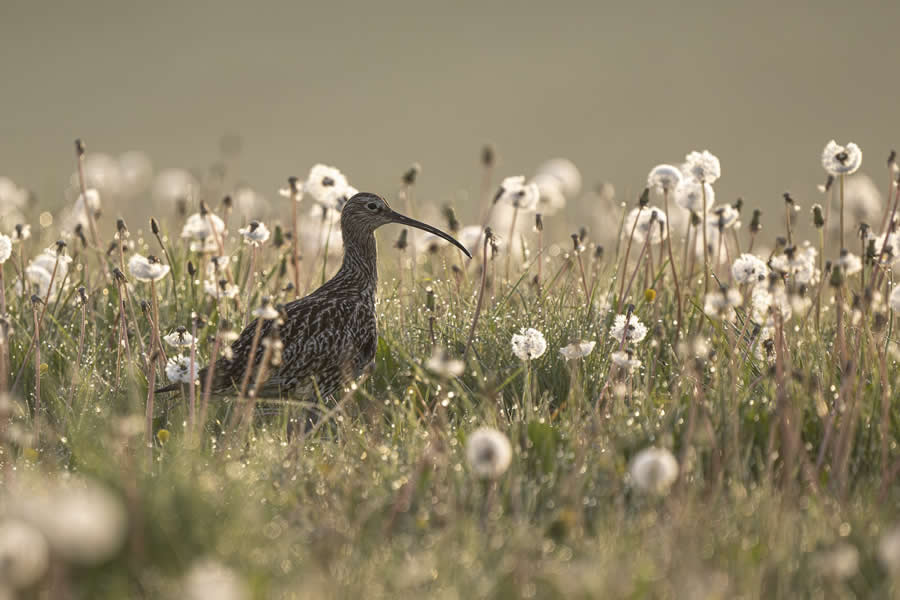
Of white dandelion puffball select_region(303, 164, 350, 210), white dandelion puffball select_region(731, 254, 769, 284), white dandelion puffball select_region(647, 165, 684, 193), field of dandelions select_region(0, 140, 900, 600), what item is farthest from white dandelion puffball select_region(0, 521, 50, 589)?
white dandelion puffball select_region(303, 164, 350, 210)

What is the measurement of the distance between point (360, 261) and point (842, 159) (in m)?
3.12

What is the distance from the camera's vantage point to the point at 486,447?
353 centimetres

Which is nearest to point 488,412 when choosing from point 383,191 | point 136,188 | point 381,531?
point 381,531

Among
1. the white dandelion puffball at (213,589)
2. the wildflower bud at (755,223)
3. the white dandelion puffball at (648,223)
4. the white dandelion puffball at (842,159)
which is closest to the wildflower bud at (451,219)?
the white dandelion puffball at (648,223)

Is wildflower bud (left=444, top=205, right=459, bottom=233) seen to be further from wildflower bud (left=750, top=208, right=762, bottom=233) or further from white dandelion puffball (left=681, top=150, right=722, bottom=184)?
wildflower bud (left=750, top=208, right=762, bottom=233)

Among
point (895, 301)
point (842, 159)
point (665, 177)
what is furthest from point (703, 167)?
point (895, 301)

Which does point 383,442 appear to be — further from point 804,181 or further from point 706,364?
point 804,181

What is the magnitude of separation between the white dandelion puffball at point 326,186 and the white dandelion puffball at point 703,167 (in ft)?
8.36

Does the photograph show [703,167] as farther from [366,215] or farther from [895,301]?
[366,215]

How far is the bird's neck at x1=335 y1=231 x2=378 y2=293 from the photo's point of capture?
6.89 m

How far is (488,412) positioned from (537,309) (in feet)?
5.34

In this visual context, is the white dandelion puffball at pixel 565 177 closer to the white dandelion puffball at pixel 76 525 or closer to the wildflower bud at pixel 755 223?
the wildflower bud at pixel 755 223

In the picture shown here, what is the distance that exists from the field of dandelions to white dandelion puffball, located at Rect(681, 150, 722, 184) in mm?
12

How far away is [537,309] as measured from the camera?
6.60 metres
